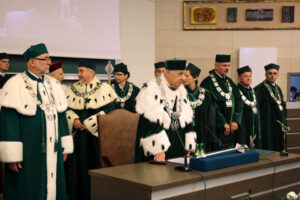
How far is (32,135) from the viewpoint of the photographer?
3.28 metres

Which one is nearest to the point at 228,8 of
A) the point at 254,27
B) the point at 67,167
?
the point at 254,27

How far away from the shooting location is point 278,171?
318 centimetres

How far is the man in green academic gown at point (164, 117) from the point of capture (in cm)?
304

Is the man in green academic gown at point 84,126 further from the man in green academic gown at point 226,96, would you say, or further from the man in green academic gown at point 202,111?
the man in green academic gown at point 226,96

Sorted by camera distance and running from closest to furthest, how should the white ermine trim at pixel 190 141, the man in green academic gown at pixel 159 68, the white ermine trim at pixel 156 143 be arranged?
the white ermine trim at pixel 156 143 → the white ermine trim at pixel 190 141 → the man in green academic gown at pixel 159 68

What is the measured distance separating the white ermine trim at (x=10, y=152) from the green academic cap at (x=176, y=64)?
131 cm

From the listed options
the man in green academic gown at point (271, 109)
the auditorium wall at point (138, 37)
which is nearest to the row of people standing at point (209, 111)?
the man in green academic gown at point (271, 109)

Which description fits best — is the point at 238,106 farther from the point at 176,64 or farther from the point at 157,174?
the point at 157,174

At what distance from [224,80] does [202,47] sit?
3.17 m

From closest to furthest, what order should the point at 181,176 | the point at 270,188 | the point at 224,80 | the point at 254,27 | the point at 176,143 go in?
the point at 181,176 → the point at 270,188 → the point at 176,143 → the point at 224,80 → the point at 254,27

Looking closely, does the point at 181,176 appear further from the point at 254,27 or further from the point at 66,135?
the point at 254,27

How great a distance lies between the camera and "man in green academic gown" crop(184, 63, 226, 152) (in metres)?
4.96

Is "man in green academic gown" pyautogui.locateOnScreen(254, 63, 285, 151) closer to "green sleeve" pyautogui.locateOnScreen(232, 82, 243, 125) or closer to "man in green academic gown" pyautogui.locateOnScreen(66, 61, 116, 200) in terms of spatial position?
"green sleeve" pyautogui.locateOnScreen(232, 82, 243, 125)

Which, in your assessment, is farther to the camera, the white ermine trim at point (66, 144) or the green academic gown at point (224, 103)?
the green academic gown at point (224, 103)
